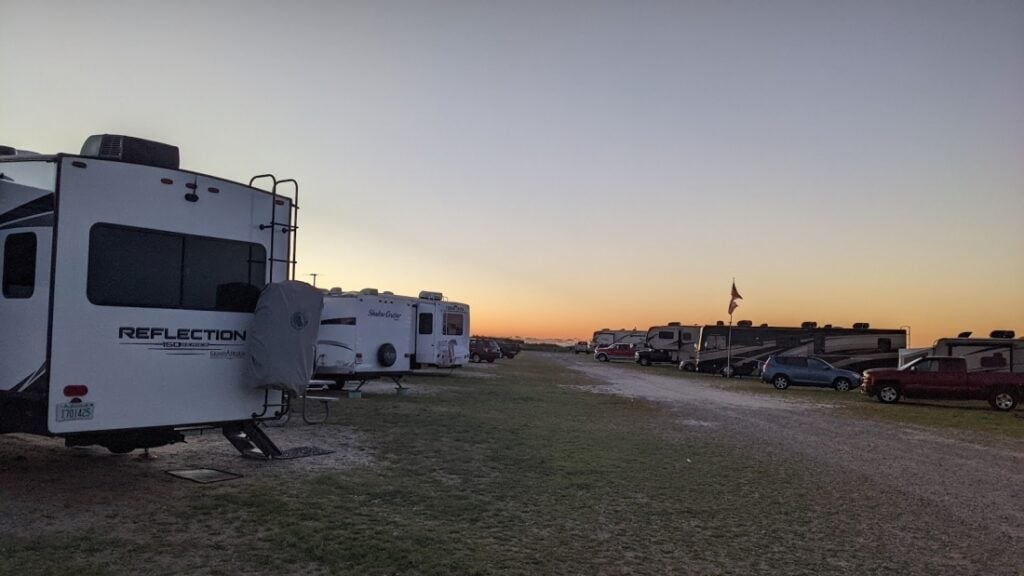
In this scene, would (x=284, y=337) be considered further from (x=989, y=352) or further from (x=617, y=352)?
(x=617, y=352)

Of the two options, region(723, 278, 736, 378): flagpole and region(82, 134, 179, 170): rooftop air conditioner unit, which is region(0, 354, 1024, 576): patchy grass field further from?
region(723, 278, 736, 378): flagpole

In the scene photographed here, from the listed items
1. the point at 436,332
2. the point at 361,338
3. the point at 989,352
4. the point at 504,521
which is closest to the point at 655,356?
the point at 989,352

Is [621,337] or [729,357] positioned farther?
[621,337]

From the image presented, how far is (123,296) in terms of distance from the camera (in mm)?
7148

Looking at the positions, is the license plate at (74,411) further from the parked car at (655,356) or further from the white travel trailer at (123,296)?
the parked car at (655,356)

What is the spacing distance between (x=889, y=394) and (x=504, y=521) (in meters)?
21.4

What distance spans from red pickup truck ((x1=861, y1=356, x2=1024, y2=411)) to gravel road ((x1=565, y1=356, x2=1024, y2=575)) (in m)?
6.50

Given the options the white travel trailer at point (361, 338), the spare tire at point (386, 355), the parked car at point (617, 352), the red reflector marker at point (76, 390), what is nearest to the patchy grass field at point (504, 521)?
the red reflector marker at point (76, 390)

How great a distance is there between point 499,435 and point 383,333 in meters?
10.2

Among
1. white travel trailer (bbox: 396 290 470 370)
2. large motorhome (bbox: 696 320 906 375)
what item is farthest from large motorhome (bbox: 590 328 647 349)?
white travel trailer (bbox: 396 290 470 370)

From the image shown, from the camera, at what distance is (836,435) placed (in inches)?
556

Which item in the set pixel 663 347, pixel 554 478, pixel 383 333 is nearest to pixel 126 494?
pixel 554 478

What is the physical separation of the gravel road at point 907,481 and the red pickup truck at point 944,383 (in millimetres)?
6498

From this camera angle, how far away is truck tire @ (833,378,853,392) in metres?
29.9
